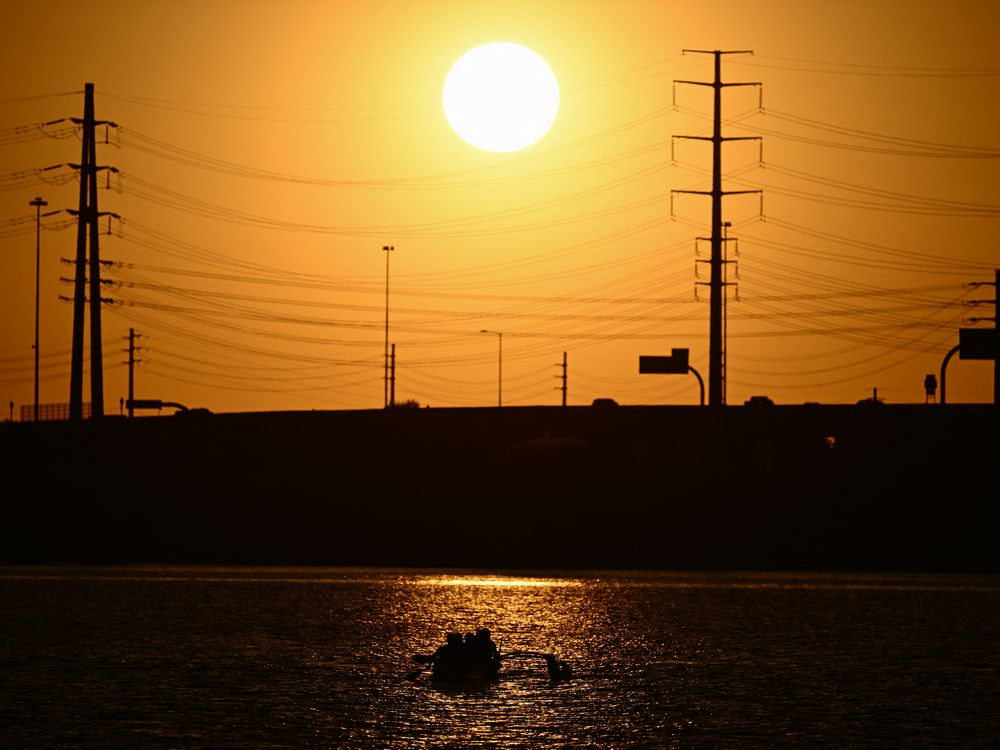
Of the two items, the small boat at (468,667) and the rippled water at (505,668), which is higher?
the small boat at (468,667)

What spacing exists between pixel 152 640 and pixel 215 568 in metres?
31.9

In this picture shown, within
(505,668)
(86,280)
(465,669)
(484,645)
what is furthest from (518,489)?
(465,669)

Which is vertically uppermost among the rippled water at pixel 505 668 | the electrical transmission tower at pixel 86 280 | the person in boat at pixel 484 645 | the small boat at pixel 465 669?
the electrical transmission tower at pixel 86 280

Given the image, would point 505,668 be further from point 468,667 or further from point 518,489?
point 518,489

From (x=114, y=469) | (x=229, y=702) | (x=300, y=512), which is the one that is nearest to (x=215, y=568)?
(x=300, y=512)

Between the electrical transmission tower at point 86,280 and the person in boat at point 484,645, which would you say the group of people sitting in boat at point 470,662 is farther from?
the electrical transmission tower at point 86,280

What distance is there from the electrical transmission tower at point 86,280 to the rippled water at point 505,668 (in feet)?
77.4

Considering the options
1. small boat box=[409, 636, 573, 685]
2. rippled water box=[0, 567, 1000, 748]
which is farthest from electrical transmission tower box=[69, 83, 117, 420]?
small boat box=[409, 636, 573, 685]

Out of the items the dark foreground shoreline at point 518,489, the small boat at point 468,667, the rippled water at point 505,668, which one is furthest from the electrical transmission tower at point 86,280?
the small boat at point 468,667

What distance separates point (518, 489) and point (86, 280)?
24156 millimetres

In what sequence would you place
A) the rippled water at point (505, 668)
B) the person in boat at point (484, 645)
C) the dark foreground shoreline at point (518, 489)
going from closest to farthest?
the rippled water at point (505, 668) < the person in boat at point (484, 645) < the dark foreground shoreline at point (518, 489)

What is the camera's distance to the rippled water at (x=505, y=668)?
27.6 meters

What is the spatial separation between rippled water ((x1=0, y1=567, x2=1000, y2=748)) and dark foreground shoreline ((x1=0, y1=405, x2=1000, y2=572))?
1951 centimetres

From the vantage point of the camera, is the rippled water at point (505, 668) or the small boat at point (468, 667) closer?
the rippled water at point (505, 668)
